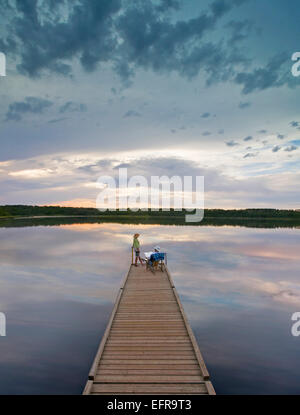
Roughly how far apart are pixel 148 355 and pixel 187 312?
523cm

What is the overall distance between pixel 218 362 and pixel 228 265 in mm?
Result: 13794

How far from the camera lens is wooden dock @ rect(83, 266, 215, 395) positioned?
17.5ft

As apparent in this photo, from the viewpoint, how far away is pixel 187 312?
37.0 feet

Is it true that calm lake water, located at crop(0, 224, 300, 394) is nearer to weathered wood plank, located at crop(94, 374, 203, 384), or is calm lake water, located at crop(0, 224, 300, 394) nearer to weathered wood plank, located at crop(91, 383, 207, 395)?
weathered wood plank, located at crop(94, 374, 203, 384)

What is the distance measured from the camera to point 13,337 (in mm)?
9250

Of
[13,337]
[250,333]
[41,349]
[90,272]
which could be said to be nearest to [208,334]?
[250,333]

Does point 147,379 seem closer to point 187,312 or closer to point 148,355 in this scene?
point 148,355

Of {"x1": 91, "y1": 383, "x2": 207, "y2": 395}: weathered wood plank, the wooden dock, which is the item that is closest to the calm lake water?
the wooden dock

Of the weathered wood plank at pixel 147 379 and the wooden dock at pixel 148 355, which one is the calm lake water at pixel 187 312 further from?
the weathered wood plank at pixel 147 379

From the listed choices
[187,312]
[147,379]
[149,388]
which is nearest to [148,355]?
[147,379]

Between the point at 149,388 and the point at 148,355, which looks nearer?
the point at 149,388
